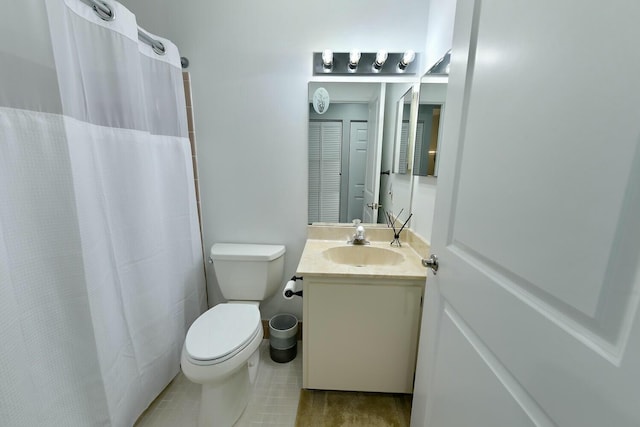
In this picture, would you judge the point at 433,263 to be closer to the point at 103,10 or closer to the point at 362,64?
the point at 362,64

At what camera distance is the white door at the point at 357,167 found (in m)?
1.58

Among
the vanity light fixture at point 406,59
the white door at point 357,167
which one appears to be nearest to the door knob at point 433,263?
the white door at point 357,167

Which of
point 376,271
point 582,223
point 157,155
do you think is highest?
point 157,155

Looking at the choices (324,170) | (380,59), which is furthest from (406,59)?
(324,170)

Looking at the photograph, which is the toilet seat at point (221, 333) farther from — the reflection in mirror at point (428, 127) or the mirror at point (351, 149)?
the reflection in mirror at point (428, 127)

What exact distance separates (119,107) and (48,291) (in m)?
0.76

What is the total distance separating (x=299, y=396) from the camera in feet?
4.59

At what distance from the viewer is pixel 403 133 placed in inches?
59.6

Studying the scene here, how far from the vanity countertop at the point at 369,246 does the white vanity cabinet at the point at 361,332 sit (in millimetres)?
36

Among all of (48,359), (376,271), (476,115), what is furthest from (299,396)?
(476,115)

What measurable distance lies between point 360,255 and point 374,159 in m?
0.62

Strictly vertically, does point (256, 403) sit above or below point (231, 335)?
below

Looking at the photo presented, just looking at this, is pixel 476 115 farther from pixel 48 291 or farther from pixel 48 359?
pixel 48 359

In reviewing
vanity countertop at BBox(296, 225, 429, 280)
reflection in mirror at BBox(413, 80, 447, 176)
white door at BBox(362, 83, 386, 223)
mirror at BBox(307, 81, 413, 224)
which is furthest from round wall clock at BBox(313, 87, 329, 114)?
vanity countertop at BBox(296, 225, 429, 280)
